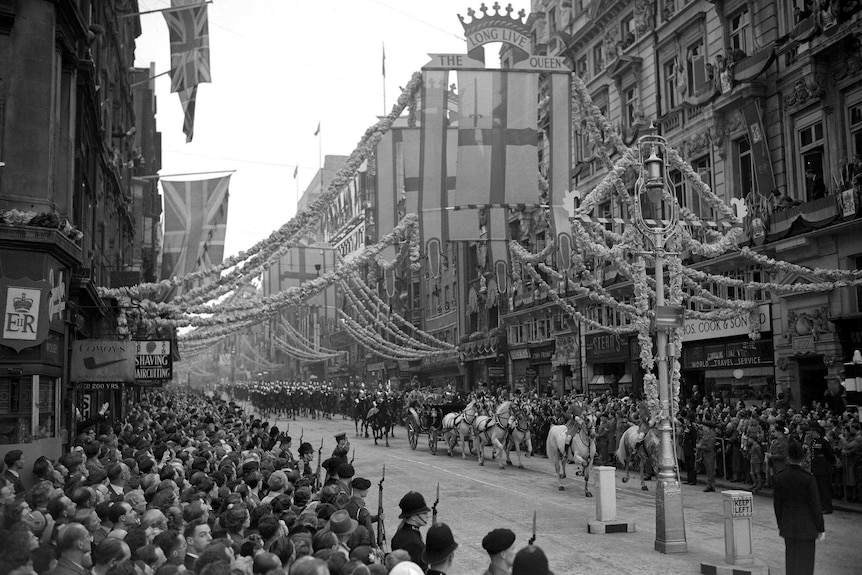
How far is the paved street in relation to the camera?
12.4 meters

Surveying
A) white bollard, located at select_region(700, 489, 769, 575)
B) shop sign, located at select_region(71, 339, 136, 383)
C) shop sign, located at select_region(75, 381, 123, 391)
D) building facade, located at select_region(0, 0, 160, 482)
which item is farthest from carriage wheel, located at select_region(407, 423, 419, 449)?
white bollard, located at select_region(700, 489, 769, 575)

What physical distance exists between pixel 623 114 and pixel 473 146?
68.5 feet

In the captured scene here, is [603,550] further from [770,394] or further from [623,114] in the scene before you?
[623,114]

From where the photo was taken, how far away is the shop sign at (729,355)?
89.4 ft

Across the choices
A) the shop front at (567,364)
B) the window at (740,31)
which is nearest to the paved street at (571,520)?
the shop front at (567,364)

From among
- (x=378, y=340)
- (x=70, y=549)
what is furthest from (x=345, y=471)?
(x=378, y=340)

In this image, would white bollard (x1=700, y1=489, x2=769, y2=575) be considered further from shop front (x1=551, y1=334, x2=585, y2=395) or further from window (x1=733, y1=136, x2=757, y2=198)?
shop front (x1=551, y1=334, x2=585, y2=395)

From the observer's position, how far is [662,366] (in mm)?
13625

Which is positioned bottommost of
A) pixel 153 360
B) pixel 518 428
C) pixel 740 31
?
pixel 518 428

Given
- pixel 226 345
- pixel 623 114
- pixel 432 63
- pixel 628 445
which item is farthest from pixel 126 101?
pixel 226 345

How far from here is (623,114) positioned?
1439 inches

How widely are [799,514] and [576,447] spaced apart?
10268 mm

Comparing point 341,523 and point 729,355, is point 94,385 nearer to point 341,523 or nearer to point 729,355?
point 341,523

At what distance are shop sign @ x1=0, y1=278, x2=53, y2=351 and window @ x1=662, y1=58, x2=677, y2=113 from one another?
25.0 metres
